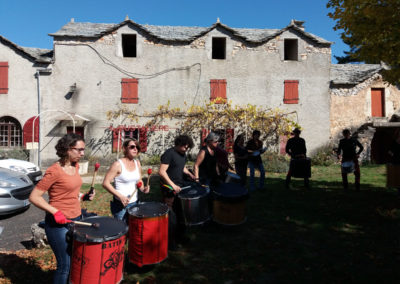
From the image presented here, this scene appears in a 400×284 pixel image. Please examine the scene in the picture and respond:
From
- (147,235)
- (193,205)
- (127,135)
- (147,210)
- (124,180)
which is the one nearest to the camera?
(147,235)

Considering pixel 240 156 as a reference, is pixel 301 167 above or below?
below

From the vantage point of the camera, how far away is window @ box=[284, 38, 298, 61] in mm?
15656

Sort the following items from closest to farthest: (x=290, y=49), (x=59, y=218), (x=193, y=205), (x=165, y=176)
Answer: (x=59, y=218) → (x=165, y=176) → (x=193, y=205) → (x=290, y=49)

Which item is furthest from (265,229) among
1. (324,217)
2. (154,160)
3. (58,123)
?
(58,123)

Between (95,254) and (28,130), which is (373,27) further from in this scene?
(28,130)

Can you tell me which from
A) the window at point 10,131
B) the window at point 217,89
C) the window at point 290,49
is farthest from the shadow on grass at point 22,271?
the window at point 290,49

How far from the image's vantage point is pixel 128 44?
16.4 meters

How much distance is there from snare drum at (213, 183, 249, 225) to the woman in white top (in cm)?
155

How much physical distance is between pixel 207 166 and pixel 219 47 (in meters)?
13.2

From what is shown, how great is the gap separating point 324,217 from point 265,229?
143cm

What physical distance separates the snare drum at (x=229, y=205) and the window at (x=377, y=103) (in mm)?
15067

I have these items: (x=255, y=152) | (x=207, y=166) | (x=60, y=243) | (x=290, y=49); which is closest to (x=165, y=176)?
(x=207, y=166)

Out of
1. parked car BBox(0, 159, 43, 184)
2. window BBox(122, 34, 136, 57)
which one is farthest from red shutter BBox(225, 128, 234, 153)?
parked car BBox(0, 159, 43, 184)

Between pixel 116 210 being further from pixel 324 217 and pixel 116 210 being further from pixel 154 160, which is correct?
pixel 154 160
